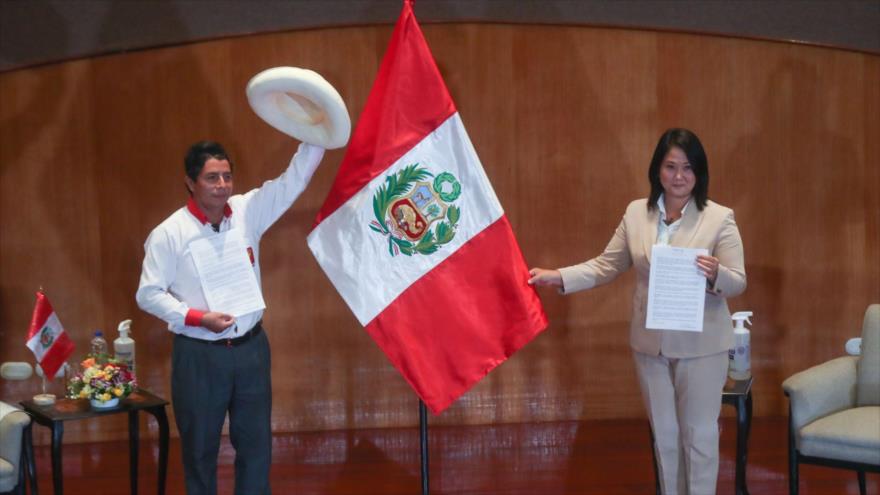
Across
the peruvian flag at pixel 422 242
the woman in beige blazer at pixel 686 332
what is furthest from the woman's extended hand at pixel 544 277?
the woman in beige blazer at pixel 686 332

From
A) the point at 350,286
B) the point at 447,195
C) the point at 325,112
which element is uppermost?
the point at 325,112

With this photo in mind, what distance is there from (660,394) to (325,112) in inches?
56.5

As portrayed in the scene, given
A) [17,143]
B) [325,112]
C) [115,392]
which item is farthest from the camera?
[17,143]

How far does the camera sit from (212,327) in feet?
10.7

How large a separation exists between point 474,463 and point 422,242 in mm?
1501

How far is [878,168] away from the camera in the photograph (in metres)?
5.05

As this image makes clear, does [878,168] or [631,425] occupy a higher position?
[878,168]

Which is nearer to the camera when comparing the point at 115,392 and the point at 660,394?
the point at 660,394

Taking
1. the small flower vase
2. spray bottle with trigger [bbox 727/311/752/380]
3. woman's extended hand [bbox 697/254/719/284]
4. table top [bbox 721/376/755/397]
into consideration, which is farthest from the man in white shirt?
spray bottle with trigger [bbox 727/311/752/380]

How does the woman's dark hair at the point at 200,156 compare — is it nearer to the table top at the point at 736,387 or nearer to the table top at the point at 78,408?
the table top at the point at 78,408

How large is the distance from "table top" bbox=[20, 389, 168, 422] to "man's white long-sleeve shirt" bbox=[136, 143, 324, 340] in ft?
1.53

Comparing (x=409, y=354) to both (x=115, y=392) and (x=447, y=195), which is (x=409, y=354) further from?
(x=115, y=392)

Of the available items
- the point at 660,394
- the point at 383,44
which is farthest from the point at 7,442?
the point at 383,44

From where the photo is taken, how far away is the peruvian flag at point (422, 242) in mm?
3420
